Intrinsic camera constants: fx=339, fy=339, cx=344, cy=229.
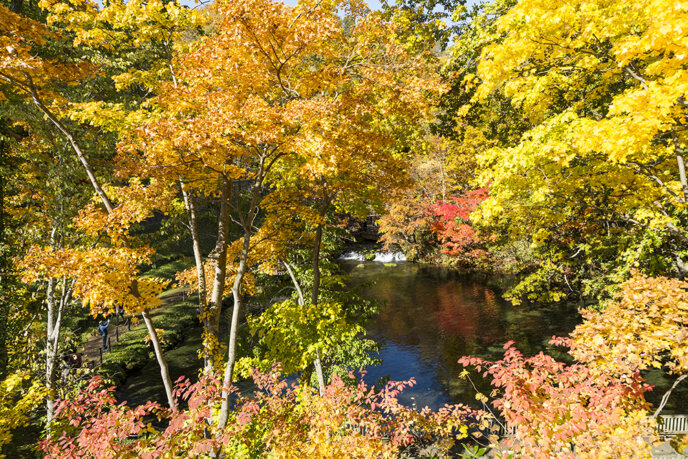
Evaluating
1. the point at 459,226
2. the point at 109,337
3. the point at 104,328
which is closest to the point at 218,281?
the point at 104,328

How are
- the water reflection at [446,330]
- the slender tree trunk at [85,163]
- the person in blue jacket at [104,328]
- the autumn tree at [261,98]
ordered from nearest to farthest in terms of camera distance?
the slender tree trunk at [85,163] < the autumn tree at [261,98] < the water reflection at [446,330] < the person in blue jacket at [104,328]

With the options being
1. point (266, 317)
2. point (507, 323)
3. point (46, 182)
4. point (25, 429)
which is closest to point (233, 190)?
point (266, 317)

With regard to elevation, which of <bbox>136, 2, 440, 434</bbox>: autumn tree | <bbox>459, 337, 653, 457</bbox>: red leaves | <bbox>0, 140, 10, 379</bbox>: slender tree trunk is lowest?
<bbox>459, 337, 653, 457</bbox>: red leaves

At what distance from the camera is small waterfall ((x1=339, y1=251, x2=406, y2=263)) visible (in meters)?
37.5

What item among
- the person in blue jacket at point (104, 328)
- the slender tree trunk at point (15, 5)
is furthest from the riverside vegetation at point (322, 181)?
the person in blue jacket at point (104, 328)

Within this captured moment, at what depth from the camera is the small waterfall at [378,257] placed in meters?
37.5

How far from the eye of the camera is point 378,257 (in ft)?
127

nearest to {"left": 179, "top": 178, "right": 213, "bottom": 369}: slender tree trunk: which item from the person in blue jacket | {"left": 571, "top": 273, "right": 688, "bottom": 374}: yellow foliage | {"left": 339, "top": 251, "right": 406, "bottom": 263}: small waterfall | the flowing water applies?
the flowing water

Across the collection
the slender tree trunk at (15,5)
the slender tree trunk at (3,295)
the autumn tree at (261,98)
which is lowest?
the slender tree trunk at (3,295)

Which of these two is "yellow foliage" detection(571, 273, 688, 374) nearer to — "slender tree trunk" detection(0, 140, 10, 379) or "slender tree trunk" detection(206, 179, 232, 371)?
"slender tree trunk" detection(206, 179, 232, 371)

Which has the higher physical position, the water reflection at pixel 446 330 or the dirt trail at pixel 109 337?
the dirt trail at pixel 109 337

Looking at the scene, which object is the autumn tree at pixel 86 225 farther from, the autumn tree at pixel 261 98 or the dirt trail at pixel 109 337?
the dirt trail at pixel 109 337

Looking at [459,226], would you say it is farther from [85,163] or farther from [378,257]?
[85,163]

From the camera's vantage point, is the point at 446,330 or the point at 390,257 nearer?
the point at 446,330
